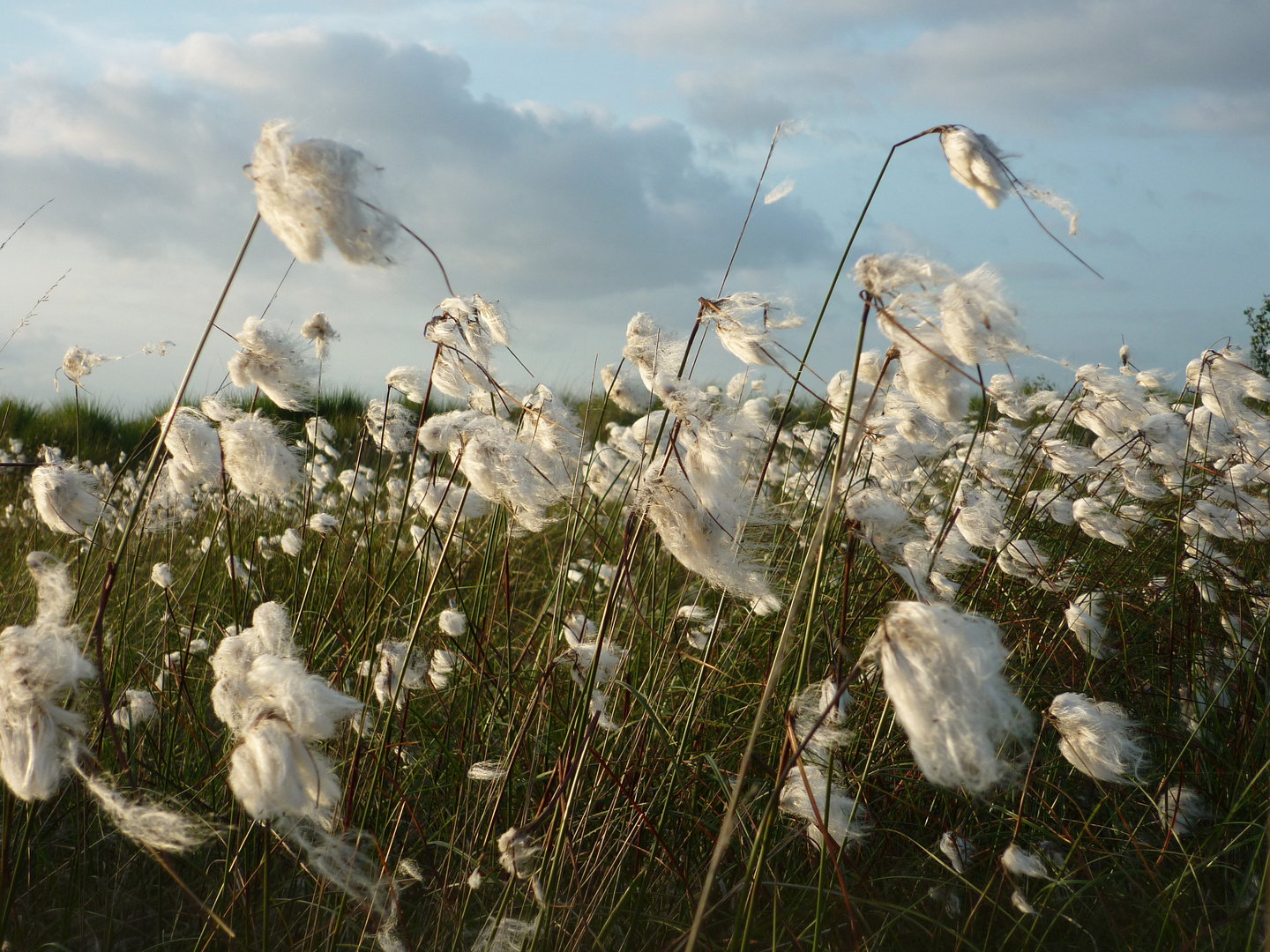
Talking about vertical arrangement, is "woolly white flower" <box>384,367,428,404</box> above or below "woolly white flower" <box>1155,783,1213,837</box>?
above

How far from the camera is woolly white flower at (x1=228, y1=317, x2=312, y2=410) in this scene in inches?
73.0

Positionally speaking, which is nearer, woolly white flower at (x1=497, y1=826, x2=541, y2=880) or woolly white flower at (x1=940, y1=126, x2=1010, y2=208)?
woolly white flower at (x1=940, y1=126, x2=1010, y2=208)

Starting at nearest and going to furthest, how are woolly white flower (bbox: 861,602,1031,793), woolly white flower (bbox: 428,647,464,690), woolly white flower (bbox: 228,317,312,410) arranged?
1. woolly white flower (bbox: 861,602,1031,793)
2. woolly white flower (bbox: 228,317,312,410)
3. woolly white flower (bbox: 428,647,464,690)

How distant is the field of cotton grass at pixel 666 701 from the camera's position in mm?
1170

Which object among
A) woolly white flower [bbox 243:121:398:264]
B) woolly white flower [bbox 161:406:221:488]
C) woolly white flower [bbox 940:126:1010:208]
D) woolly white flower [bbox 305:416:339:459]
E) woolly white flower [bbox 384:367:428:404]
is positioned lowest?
woolly white flower [bbox 305:416:339:459]

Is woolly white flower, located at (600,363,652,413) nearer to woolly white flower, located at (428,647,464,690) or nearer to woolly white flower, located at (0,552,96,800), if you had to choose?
woolly white flower, located at (428,647,464,690)

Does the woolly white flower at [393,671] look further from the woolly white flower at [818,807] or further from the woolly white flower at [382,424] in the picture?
the woolly white flower at [818,807]

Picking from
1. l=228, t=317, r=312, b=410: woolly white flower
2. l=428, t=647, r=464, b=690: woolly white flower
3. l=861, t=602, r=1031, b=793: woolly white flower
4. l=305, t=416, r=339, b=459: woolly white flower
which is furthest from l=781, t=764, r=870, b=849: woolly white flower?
l=305, t=416, r=339, b=459: woolly white flower

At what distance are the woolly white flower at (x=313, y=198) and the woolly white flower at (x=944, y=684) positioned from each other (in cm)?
87

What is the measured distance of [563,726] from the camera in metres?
2.44

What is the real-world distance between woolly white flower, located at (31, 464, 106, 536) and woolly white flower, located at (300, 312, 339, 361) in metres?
0.83

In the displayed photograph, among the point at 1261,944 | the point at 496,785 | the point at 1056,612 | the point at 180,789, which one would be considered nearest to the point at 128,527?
the point at 496,785

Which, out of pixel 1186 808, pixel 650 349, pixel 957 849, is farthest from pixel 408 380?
pixel 1186 808

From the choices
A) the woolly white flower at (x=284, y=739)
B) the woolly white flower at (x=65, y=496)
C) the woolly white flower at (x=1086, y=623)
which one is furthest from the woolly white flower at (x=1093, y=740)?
the woolly white flower at (x=65, y=496)
